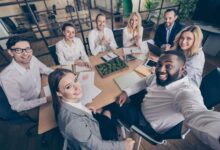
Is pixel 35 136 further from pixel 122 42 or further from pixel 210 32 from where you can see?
pixel 210 32

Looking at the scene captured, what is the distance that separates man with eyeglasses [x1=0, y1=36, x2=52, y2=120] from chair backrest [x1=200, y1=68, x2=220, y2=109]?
1600mm

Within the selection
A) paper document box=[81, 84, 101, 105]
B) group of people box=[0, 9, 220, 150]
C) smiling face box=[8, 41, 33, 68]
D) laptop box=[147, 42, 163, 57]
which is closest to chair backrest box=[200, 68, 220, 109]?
group of people box=[0, 9, 220, 150]

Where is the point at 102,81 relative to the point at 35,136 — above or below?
above

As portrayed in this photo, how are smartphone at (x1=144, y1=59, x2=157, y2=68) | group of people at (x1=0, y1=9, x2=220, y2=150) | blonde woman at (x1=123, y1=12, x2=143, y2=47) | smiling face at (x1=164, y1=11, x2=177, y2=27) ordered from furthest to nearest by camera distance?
blonde woman at (x1=123, y1=12, x2=143, y2=47) < smiling face at (x1=164, y1=11, x2=177, y2=27) < smartphone at (x1=144, y1=59, x2=157, y2=68) < group of people at (x1=0, y1=9, x2=220, y2=150)

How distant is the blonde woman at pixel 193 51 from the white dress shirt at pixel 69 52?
4.42ft

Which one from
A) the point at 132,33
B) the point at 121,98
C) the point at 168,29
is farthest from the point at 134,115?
the point at 168,29

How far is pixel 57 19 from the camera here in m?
5.23

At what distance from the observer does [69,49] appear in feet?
6.70

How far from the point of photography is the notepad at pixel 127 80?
1.48 metres

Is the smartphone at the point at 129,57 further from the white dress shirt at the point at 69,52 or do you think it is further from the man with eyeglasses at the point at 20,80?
the man with eyeglasses at the point at 20,80

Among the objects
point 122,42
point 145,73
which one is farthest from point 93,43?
point 145,73

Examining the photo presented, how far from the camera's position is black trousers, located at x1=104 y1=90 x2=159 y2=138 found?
1332mm

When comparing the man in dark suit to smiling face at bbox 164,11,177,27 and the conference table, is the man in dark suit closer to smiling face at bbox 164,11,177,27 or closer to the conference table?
smiling face at bbox 164,11,177,27

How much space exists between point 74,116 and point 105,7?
821cm
